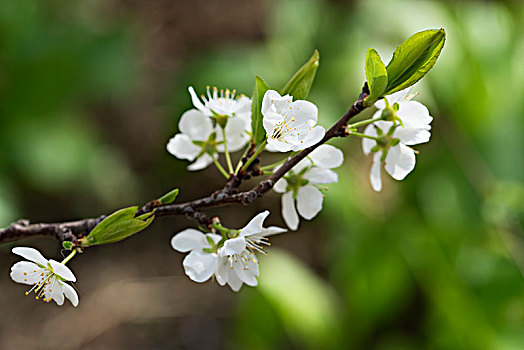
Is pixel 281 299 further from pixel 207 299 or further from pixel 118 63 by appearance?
pixel 118 63

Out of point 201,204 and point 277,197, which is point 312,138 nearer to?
point 201,204

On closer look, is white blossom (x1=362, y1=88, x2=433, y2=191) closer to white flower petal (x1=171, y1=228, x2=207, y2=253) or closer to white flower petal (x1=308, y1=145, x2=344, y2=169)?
white flower petal (x1=308, y1=145, x2=344, y2=169)

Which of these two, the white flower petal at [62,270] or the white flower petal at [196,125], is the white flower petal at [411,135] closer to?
the white flower petal at [196,125]

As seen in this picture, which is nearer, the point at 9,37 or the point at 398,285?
the point at 398,285

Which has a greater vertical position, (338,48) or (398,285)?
(338,48)

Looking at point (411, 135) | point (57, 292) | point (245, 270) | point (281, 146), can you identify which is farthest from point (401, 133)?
point (57, 292)

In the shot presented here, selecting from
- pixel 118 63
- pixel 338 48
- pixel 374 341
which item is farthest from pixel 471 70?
pixel 118 63
